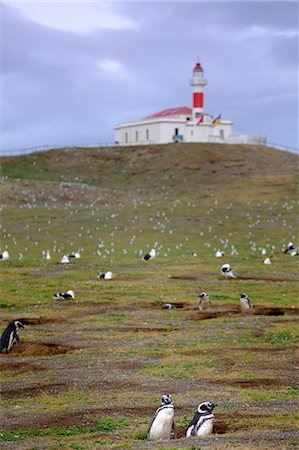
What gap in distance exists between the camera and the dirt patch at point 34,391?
1770 centimetres

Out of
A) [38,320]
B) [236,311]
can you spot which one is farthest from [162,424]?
[236,311]

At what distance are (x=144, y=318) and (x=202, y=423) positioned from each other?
44.2 ft

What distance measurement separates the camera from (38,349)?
873 inches

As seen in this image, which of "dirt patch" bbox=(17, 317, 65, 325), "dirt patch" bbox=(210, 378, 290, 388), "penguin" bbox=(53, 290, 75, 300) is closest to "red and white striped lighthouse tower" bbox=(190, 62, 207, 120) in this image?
"penguin" bbox=(53, 290, 75, 300)

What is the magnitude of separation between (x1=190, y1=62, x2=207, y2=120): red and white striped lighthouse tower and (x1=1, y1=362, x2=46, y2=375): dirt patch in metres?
92.5

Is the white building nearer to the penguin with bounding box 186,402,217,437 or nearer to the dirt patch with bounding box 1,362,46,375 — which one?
the dirt patch with bounding box 1,362,46,375

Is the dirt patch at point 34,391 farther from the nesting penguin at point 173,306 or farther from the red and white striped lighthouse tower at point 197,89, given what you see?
the red and white striped lighthouse tower at point 197,89

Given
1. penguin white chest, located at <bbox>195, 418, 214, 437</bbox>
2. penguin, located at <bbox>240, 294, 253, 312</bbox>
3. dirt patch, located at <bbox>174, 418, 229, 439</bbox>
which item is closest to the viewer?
penguin white chest, located at <bbox>195, 418, 214, 437</bbox>

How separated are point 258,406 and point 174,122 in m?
93.2

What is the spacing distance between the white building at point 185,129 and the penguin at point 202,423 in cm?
9317

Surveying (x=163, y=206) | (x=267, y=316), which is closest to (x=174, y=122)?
(x=163, y=206)

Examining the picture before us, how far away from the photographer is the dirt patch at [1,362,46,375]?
20.0 meters

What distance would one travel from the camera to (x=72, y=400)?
17.0 meters

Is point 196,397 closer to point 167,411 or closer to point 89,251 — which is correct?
point 167,411
